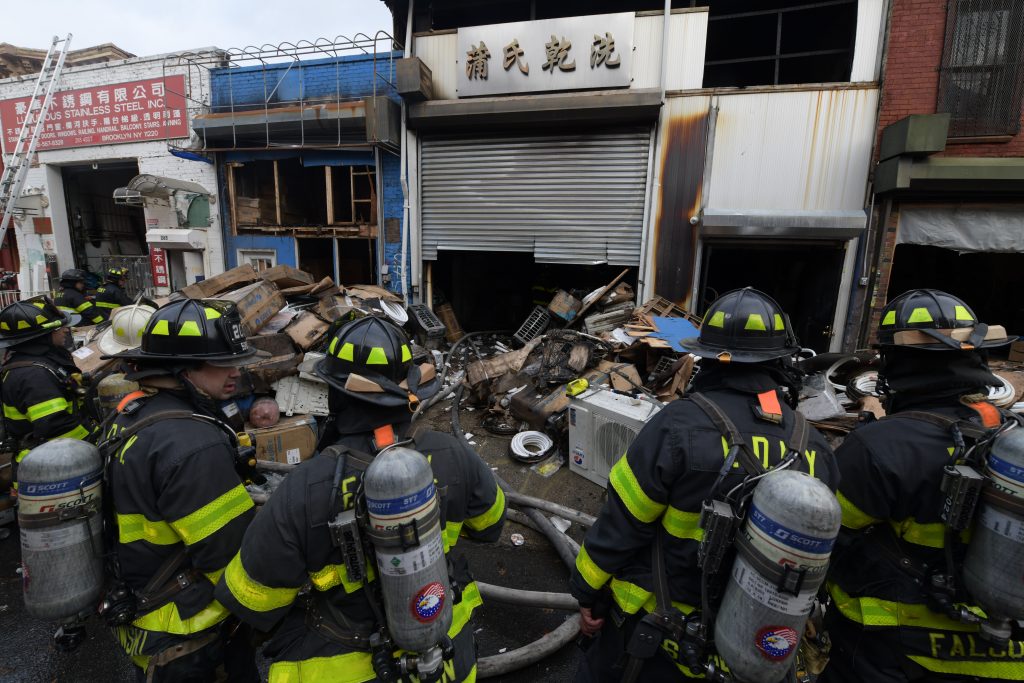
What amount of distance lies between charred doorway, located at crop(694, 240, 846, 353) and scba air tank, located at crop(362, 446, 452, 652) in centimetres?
723

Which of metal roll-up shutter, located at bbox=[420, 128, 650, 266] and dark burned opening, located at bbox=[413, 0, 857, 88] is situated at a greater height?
dark burned opening, located at bbox=[413, 0, 857, 88]

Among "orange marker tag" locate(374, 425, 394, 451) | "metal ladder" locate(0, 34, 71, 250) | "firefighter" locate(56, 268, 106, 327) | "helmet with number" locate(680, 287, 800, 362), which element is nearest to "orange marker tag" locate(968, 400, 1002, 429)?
"helmet with number" locate(680, 287, 800, 362)

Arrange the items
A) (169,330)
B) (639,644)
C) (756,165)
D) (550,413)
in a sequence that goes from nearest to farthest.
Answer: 1. (639,644)
2. (169,330)
3. (550,413)
4. (756,165)

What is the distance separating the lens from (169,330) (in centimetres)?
202

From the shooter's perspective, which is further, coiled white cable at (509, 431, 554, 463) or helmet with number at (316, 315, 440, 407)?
coiled white cable at (509, 431, 554, 463)

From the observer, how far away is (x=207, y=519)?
1.74 meters

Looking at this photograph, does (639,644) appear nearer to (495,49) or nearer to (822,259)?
(822,259)

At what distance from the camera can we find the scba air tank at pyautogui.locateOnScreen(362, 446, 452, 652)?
1.35 meters

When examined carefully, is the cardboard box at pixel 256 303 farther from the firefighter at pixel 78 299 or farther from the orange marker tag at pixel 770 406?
the orange marker tag at pixel 770 406

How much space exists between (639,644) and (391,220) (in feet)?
28.9

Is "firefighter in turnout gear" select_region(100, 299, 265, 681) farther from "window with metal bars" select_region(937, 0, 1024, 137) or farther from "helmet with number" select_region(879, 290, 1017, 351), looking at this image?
"window with metal bars" select_region(937, 0, 1024, 137)

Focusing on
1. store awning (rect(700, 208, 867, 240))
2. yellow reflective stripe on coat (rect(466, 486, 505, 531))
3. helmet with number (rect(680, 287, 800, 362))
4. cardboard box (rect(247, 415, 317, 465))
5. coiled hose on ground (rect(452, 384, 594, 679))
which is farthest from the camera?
store awning (rect(700, 208, 867, 240))

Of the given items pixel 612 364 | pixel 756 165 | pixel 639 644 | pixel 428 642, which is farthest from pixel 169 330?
pixel 756 165

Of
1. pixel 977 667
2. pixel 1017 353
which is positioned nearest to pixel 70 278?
pixel 977 667
